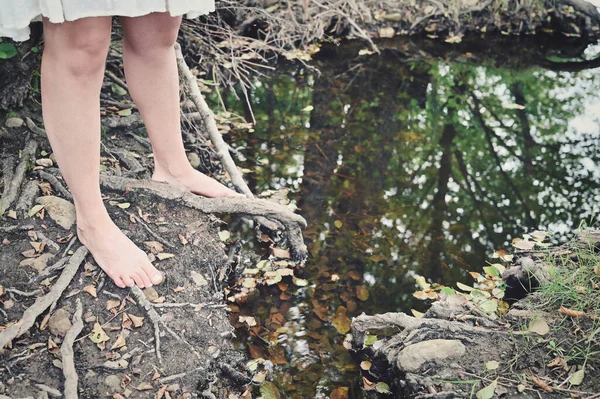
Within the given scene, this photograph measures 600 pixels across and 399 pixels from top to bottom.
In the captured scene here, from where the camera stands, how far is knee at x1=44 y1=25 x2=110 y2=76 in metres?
A: 1.82

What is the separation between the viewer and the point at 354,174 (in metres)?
3.80

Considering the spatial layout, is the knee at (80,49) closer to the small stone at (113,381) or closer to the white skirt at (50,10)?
the white skirt at (50,10)

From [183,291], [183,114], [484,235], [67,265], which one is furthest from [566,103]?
[67,265]

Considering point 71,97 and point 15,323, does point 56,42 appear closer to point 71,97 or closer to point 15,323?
point 71,97

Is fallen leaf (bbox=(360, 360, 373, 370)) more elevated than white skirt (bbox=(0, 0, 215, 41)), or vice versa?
white skirt (bbox=(0, 0, 215, 41))

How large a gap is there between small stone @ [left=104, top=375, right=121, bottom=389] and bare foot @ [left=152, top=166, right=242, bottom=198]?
1025 millimetres

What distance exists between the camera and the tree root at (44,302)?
2072 millimetres

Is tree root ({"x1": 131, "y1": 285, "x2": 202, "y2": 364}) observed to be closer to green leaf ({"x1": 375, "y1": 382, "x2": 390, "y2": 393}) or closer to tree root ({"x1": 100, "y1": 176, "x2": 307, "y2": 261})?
tree root ({"x1": 100, "y1": 176, "x2": 307, "y2": 261})

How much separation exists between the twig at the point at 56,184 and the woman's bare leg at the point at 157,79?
0.43m

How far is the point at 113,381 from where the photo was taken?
2.06 metres

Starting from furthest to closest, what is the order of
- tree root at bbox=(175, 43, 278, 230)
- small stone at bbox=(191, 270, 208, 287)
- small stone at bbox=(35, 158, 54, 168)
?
tree root at bbox=(175, 43, 278, 230) < small stone at bbox=(35, 158, 54, 168) < small stone at bbox=(191, 270, 208, 287)

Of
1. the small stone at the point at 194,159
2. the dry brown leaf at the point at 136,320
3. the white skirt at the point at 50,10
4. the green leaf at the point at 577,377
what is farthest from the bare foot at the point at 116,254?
the green leaf at the point at 577,377

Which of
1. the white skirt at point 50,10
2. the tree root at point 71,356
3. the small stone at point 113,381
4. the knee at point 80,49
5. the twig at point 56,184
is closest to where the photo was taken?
the white skirt at point 50,10

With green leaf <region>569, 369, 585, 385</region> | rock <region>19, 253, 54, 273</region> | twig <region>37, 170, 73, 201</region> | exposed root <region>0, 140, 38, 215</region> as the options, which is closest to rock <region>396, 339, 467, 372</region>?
green leaf <region>569, 369, 585, 385</region>
